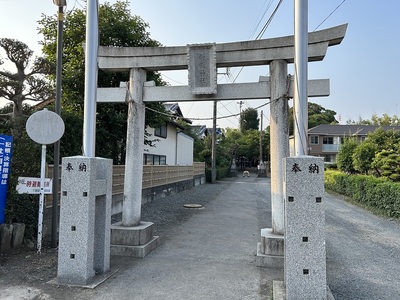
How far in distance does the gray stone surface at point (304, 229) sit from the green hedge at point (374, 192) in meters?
8.18

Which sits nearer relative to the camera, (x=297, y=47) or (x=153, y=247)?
(x=297, y=47)

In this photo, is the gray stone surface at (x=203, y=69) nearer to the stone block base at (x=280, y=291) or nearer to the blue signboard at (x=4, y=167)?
the stone block base at (x=280, y=291)

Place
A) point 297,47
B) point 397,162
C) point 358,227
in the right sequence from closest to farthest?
1. point 297,47
2. point 358,227
3. point 397,162

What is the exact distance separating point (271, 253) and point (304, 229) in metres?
1.82

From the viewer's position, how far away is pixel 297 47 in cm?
440

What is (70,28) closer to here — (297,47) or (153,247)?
(153,247)

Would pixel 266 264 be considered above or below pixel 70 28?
below

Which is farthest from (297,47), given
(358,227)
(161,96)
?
(358,227)

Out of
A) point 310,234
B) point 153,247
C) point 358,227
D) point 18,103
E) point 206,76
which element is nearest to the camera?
point 310,234

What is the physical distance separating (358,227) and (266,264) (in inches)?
214


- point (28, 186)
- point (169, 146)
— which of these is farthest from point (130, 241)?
point (169, 146)

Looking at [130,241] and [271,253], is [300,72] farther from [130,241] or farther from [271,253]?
[130,241]

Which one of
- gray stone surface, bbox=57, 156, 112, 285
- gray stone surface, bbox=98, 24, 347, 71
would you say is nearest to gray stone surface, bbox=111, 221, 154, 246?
gray stone surface, bbox=57, 156, 112, 285

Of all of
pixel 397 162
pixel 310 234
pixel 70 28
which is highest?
pixel 70 28
